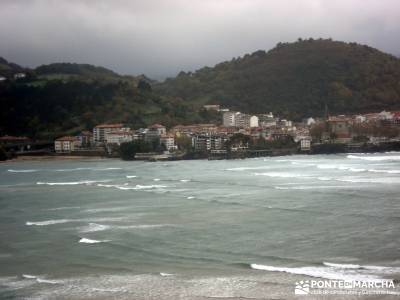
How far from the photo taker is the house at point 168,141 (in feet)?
257

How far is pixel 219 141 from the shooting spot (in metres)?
79.0

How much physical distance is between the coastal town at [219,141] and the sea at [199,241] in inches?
1753

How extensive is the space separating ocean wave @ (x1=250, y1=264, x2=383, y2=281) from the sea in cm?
2

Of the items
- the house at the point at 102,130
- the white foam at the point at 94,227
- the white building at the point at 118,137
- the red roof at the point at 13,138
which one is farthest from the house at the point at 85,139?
the white foam at the point at 94,227

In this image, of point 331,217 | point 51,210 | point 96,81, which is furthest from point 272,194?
point 96,81

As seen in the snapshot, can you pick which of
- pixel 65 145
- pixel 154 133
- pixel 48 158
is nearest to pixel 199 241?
pixel 48 158

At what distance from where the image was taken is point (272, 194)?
1129 inches

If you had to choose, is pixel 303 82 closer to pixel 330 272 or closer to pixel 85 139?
pixel 85 139

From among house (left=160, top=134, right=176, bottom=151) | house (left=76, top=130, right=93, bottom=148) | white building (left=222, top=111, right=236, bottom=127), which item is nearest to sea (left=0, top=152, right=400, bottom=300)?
house (left=160, top=134, right=176, bottom=151)

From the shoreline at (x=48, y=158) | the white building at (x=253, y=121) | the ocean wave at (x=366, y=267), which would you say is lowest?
the ocean wave at (x=366, y=267)

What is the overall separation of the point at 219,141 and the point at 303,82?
161 feet

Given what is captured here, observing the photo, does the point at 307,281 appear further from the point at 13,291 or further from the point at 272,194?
the point at 272,194

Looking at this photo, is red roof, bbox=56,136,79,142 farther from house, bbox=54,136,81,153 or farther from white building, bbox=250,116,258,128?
white building, bbox=250,116,258,128

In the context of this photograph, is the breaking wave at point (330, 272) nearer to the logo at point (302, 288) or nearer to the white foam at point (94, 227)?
the logo at point (302, 288)
